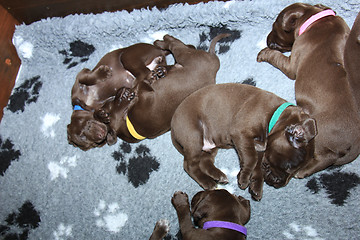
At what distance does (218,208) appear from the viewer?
8.68 feet

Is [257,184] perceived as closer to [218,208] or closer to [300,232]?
[218,208]

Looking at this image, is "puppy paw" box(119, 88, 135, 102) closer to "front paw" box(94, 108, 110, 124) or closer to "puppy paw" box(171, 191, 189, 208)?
"front paw" box(94, 108, 110, 124)

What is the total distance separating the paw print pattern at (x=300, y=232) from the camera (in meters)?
2.83

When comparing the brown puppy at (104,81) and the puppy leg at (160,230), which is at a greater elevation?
the brown puppy at (104,81)

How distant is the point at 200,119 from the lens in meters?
3.09

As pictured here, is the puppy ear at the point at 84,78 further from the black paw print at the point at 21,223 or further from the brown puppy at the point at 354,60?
the brown puppy at the point at 354,60

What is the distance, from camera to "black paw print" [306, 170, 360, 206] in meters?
2.80

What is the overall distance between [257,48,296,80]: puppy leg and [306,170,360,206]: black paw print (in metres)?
0.91

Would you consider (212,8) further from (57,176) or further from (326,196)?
(57,176)

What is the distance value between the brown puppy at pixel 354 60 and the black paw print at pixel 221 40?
1122mm

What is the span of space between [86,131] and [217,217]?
147 centimetres

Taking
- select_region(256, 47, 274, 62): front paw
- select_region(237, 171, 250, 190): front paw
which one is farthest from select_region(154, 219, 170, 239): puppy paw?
select_region(256, 47, 274, 62): front paw

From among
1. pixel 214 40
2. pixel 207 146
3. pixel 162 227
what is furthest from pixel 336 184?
pixel 214 40

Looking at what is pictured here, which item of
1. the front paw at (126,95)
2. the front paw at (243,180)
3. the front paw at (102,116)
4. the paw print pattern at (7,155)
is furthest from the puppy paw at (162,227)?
the paw print pattern at (7,155)
